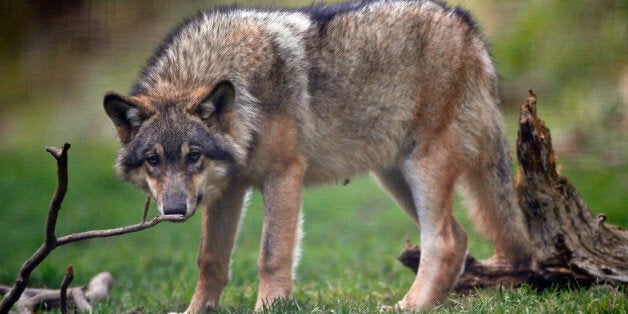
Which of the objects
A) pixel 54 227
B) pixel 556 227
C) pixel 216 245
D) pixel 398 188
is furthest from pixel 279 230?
pixel 556 227

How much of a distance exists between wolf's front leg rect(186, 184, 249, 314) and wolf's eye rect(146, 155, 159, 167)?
36.1 inches

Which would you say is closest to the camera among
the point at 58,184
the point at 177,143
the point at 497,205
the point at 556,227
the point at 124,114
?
the point at 58,184

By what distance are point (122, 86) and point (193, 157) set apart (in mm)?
10547

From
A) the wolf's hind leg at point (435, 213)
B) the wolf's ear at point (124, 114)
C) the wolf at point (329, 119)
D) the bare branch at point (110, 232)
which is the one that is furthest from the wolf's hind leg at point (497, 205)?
the bare branch at point (110, 232)

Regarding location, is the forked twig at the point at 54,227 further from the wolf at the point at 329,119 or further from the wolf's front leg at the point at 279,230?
the wolf's front leg at the point at 279,230

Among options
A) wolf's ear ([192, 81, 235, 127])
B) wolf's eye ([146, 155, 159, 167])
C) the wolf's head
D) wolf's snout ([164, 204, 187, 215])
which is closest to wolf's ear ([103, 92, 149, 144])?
the wolf's head

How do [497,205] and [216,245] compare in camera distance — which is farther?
[497,205]

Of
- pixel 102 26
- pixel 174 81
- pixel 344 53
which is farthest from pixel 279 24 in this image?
pixel 102 26

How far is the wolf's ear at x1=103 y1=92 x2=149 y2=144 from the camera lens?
5.01 meters

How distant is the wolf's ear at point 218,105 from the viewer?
505cm

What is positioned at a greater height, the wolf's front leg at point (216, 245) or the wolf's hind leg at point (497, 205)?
the wolf's hind leg at point (497, 205)

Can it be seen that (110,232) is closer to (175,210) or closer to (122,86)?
(175,210)

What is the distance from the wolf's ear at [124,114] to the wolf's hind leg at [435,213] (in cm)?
207

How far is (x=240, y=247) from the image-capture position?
34.8 ft
